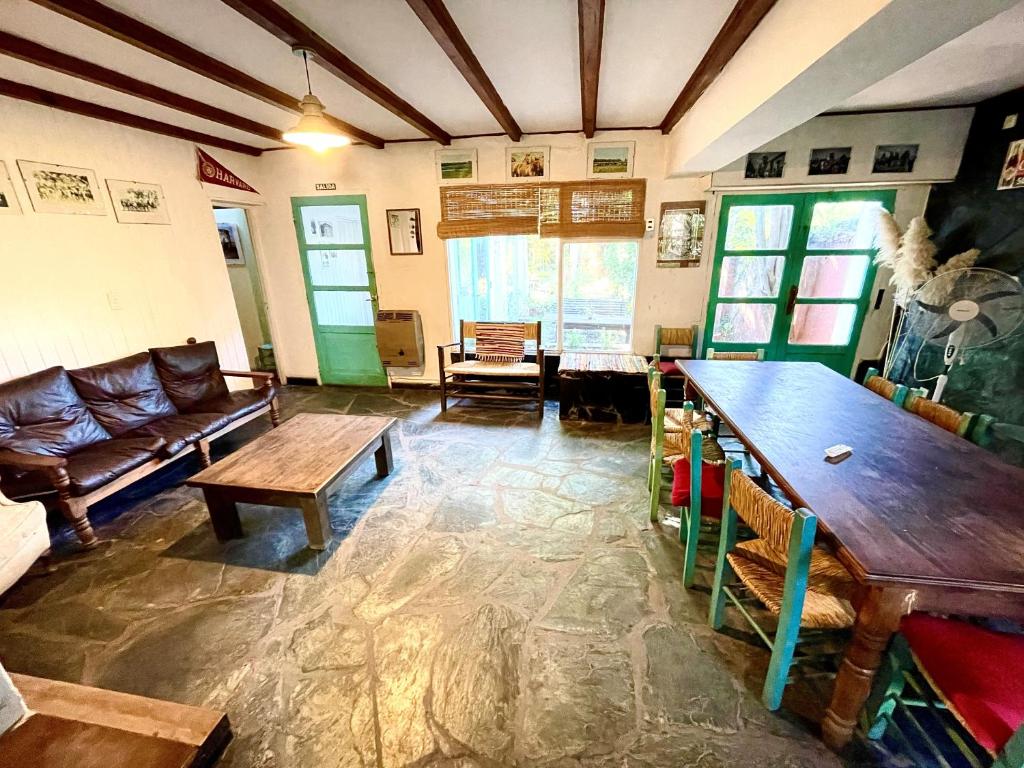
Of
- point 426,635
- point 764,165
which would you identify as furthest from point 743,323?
point 426,635

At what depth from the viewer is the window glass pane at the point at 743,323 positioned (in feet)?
13.3

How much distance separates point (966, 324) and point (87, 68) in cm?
548

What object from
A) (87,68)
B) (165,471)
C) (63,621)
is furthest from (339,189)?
(63,621)

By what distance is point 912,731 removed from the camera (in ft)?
4.34

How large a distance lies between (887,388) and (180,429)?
4557 millimetres

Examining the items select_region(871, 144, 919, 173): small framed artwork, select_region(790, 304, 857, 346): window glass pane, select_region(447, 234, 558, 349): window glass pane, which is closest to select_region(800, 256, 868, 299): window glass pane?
select_region(790, 304, 857, 346): window glass pane

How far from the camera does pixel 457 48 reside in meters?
2.05

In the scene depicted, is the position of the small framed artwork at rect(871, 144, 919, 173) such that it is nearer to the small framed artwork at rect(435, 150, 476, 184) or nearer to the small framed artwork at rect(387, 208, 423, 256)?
the small framed artwork at rect(435, 150, 476, 184)

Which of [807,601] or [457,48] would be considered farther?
[457,48]

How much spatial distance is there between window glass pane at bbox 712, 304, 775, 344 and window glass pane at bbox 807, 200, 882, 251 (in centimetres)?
69

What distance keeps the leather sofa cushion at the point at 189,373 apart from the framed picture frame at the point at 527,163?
3.31m

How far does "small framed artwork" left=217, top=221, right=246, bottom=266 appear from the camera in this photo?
539 cm

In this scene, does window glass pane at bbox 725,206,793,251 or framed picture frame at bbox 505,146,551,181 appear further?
framed picture frame at bbox 505,146,551,181

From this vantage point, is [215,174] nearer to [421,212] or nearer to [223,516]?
[421,212]
